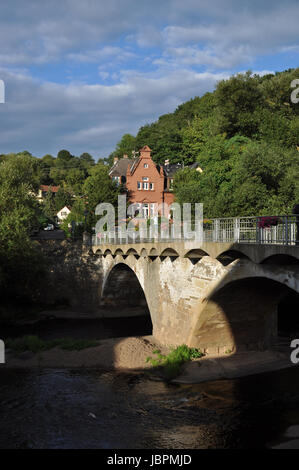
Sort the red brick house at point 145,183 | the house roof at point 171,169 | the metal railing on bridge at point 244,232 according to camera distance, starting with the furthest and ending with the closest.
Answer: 1. the house roof at point 171,169
2. the red brick house at point 145,183
3. the metal railing on bridge at point 244,232

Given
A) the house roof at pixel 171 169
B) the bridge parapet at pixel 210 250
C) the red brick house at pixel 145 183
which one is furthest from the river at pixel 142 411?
the house roof at pixel 171 169

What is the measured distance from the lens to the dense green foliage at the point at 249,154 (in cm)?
3550

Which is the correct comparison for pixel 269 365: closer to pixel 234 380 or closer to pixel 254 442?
pixel 234 380

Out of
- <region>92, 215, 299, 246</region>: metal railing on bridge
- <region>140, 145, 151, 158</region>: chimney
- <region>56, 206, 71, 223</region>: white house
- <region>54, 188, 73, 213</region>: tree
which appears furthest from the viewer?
<region>54, 188, 73, 213</region>: tree

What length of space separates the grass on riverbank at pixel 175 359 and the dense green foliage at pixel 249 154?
43.1 feet

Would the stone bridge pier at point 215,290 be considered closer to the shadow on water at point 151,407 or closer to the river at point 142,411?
the shadow on water at point 151,407

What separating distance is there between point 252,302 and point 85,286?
28.8 metres

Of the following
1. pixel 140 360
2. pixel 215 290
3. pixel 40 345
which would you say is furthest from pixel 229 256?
pixel 40 345

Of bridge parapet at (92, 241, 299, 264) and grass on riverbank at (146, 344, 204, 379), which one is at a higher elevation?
bridge parapet at (92, 241, 299, 264)

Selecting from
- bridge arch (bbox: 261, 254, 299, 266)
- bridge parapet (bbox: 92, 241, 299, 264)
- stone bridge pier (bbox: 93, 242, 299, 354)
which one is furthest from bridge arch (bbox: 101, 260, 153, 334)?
bridge arch (bbox: 261, 254, 299, 266)

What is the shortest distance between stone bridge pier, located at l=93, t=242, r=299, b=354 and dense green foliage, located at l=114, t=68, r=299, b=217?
943cm

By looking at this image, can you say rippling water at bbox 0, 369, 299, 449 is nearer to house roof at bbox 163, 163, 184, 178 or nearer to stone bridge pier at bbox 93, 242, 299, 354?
stone bridge pier at bbox 93, 242, 299, 354

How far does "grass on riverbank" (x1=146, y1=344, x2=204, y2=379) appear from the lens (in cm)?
2419

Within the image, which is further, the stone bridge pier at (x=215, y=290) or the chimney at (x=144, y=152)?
the chimney at (x=144, y=152)
